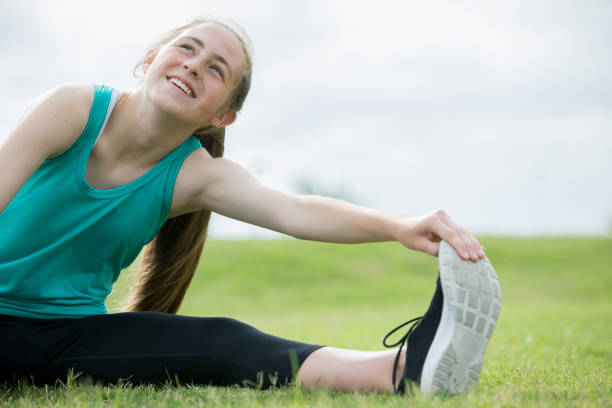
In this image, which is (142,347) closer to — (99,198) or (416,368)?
(99,198)

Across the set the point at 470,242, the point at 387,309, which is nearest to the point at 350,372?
the point at 470,242

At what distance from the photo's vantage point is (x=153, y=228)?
292cm

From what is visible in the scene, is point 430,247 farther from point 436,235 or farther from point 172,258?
point 172,258

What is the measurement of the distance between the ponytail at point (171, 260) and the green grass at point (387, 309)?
Result: 17cm

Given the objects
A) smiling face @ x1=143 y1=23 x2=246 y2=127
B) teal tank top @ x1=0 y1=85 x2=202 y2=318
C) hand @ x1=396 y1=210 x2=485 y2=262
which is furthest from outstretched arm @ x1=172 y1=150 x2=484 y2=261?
smiling face @ x1=143 y1=23 x2=246 y2=127

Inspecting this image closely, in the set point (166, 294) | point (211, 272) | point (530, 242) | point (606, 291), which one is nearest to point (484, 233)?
point (530, 242)

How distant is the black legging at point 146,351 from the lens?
96.3 inches

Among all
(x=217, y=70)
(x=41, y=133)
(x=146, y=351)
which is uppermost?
(x=217, y=70)

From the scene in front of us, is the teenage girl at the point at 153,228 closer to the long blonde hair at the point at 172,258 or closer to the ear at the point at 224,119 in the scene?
the ear at the point at 224,119

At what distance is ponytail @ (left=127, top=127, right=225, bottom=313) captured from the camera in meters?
3.30

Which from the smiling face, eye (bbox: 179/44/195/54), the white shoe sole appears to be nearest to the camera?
the white shoe sole

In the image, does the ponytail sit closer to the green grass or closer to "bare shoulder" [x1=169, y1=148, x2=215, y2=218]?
the green grass

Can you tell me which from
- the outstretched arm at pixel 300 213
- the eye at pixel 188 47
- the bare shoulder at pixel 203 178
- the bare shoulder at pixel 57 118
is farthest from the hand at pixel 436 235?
the bare shoulder at pixel 57 118

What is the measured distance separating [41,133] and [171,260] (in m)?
1.12
